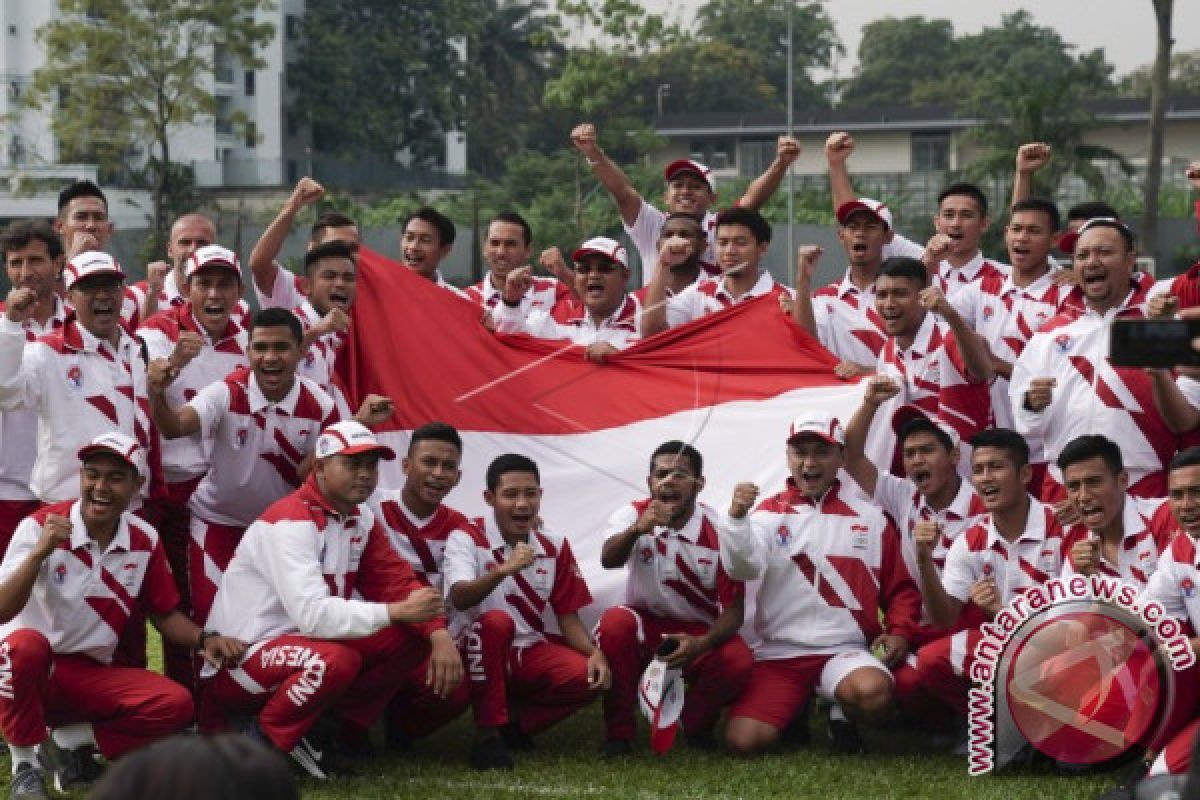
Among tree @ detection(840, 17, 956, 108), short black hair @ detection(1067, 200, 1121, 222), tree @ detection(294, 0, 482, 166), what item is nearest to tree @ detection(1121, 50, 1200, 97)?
tree @ detection(840, 17, 956, 108)

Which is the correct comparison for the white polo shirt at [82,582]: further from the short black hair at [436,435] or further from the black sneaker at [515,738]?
the black sneaker at [515,738]

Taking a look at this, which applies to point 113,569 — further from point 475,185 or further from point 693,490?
point 475,185

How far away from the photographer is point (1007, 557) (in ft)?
26.3

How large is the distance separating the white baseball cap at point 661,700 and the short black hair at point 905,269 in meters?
2.18

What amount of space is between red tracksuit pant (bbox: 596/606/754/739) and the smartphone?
4490mm

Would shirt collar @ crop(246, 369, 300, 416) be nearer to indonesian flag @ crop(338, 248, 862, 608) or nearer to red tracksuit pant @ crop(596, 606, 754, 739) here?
indonesian flag @ crop(338, 248, 862, 608)

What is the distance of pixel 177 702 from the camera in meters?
7.44

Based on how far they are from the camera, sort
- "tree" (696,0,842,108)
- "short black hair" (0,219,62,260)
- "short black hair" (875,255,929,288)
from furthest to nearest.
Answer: "tree" (696,0,842,108) < "short black hair" (875,255,929,288) < "short black hair" (0,219,62,260)

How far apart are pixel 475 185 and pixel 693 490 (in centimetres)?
4384

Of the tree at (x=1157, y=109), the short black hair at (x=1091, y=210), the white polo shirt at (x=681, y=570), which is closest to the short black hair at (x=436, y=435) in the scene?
the white polo shirt at (x=681, y=570)

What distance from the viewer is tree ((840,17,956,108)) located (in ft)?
287

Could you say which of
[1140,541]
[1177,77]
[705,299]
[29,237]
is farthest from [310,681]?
[1177,77]

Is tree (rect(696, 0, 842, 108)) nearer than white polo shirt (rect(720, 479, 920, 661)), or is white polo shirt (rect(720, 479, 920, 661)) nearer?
white polo shirt (rect(720, 479, 920, 661))

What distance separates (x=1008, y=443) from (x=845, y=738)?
1.46 m
